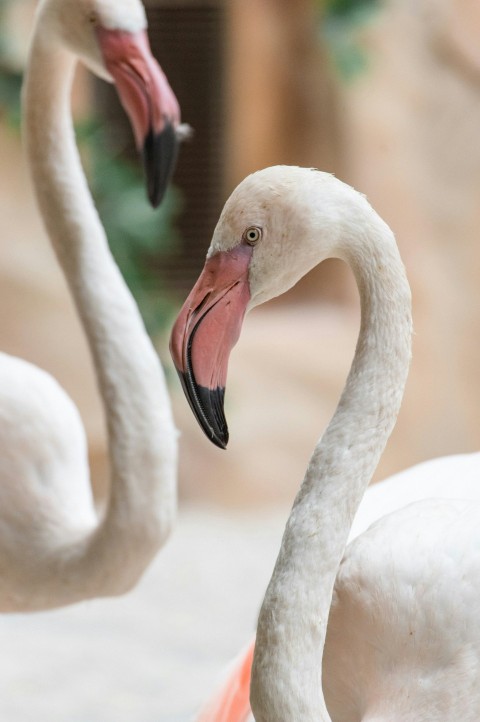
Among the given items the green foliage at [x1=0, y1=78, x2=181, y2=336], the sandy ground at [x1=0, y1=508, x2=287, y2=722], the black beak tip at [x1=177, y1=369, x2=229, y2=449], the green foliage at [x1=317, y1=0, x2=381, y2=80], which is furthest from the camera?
the green foliage at [x1=317, y1=0, x2=381, y2=80]

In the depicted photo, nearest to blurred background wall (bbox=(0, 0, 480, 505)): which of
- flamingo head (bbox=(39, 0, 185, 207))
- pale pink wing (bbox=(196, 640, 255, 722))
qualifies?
flamingo head (bbox=(39, 0, 185, 207))

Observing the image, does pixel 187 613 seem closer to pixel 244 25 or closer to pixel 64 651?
pixel 64 651

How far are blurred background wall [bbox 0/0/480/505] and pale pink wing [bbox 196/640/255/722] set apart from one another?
2278mm

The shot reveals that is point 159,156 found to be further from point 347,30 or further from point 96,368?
point 347,30

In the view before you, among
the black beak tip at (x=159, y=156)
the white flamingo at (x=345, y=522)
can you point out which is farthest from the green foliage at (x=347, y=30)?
the white flamingo at (x=345, y=522)

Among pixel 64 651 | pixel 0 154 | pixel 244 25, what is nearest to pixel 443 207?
pixel 244 25

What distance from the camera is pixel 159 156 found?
61.7 inches

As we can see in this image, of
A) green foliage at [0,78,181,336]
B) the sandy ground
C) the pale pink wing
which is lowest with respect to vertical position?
the sandy ground

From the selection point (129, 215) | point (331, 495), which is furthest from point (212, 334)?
point (129, 215)

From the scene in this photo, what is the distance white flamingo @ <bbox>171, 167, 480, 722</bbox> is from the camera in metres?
1.10

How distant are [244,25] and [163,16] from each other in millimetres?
316

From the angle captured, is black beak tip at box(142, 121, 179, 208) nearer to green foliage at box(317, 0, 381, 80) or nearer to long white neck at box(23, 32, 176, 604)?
long white neck at box(23, 32, 176, 604)

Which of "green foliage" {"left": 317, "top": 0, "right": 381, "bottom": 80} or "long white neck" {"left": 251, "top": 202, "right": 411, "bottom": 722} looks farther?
"green foliage" {"left": 317, "top": 0, "right": 381, "bottom": 80}

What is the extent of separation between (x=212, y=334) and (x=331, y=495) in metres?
0.21
